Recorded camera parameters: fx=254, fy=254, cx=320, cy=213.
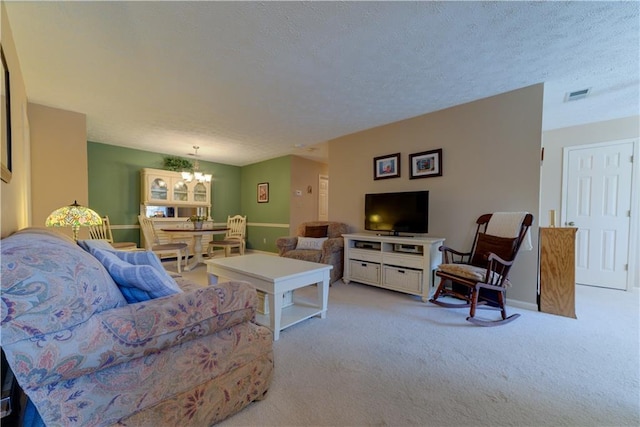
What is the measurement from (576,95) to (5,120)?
16.1ft

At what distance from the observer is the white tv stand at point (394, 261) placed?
114 inches

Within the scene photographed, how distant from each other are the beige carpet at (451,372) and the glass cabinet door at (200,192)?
179 inches

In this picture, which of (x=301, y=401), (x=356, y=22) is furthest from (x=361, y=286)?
(x=356, y=22)

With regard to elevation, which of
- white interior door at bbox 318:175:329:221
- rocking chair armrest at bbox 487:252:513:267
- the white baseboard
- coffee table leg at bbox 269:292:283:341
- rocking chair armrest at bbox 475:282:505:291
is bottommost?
the white baseboard

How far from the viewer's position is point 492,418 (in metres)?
1.28

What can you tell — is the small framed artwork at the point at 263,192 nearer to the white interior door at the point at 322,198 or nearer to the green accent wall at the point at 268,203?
the green accent wall at the point at 268,203

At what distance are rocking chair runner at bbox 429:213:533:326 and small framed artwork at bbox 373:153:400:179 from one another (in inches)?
50.0

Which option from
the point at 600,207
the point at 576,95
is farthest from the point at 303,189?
the point at 600,207

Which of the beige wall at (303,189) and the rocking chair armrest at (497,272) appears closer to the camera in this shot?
the rocking chair armrest at (497,272)

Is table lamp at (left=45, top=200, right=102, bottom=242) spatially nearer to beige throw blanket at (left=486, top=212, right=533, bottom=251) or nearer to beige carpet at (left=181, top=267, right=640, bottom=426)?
beige carpet at (left=181, top=267, right=640, bottom=426)

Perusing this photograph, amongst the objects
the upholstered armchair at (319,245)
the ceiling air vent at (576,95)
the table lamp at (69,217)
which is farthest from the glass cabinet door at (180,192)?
→ the ceiling air vent at (576,95)

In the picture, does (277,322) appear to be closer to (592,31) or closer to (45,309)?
(45,309)

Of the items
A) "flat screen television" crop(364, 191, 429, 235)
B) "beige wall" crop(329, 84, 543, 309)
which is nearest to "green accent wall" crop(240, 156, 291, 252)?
"beige wall" crop(329, 84, 543, 309)

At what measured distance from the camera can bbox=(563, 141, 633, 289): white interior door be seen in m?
3.25
